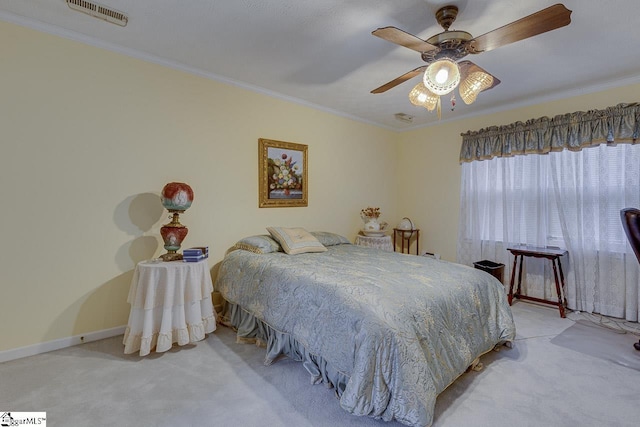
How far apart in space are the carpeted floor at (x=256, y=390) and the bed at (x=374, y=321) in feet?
0.49

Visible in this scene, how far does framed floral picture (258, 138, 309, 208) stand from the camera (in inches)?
134

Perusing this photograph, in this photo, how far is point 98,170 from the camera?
96.2 inches

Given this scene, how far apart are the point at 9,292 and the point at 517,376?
3.71 meters

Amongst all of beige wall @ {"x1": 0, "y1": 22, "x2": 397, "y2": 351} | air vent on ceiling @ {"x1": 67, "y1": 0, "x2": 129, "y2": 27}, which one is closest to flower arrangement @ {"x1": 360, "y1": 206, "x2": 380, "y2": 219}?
beige wall @ {"x1": 0, "y1": 22, "x2": 397, "y2": 351}

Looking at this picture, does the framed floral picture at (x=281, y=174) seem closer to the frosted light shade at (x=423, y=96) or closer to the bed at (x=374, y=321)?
the bed at (x=374, y=321)

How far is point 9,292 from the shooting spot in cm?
213

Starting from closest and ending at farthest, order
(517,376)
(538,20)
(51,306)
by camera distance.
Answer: (538,20) < (517,376) < (51,306)

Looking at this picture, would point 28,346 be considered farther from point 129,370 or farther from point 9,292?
point 129,370

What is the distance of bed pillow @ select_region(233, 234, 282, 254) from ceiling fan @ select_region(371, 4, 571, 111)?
1909 mm

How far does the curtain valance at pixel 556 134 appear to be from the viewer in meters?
2.90

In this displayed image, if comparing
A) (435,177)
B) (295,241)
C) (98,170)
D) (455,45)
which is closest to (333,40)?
(455,45)

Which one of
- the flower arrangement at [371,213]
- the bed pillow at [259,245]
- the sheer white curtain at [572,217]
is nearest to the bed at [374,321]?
the bed pillow at [259,245]

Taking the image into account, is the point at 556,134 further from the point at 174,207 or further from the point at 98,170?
the point at 98,170

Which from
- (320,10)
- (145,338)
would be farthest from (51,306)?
(320,10)
